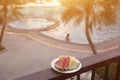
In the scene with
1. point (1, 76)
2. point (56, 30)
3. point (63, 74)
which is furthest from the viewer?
point (56, 30)

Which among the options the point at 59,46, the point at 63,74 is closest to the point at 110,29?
the point at 59,46

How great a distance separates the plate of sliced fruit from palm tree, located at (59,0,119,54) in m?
14.0

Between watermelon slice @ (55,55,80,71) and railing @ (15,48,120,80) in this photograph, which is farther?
watermelon slice @ (55,55,80,71)

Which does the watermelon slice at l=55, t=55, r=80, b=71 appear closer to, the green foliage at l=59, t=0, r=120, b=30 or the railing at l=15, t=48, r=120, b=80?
the railing at l=15, t=48, r=120, b=80

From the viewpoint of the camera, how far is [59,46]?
21.2m

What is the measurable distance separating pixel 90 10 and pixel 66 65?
Answer: 14689mm

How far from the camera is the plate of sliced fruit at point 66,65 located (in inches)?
103

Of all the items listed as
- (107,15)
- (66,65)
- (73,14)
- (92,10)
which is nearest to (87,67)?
(66,65)

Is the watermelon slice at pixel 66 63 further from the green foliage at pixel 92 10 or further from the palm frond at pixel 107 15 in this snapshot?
the palm frond at pixel 107 15

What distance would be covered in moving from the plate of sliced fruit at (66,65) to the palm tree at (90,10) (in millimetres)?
13968

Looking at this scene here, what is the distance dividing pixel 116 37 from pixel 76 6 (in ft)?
30.6

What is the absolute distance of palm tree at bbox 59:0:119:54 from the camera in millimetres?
16791

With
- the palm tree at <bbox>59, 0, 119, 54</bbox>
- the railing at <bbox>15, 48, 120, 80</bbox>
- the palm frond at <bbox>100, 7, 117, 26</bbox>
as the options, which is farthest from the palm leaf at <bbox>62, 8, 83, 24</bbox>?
the railing at <bbox>15, 48, 120, 80</bbox>

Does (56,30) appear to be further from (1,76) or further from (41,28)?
(1,76)
